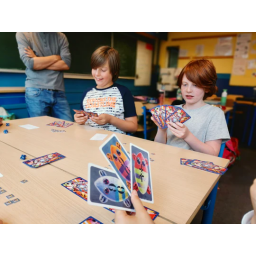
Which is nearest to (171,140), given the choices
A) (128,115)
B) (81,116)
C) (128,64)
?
(128,115)

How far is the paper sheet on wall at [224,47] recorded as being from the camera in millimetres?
4926

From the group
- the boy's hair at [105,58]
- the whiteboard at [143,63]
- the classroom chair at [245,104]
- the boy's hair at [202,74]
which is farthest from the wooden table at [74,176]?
the whiteboard at [143,63]

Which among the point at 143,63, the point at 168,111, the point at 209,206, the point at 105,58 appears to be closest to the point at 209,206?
the point at 209,206

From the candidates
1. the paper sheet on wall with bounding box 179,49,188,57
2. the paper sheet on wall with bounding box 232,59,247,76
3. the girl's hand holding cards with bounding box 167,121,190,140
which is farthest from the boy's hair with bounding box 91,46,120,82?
the paper sheet on wall with bounding box 179,49,188,57

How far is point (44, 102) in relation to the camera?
2.20 m

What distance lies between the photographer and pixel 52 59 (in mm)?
2160

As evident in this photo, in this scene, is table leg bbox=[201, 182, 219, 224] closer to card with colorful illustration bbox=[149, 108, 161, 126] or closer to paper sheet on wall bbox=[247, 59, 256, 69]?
card with colorful illustration bbox=[149, 108, 161, 126]

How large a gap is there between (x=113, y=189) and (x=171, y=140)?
0.89 metres

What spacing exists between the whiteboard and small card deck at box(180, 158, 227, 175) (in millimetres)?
4506

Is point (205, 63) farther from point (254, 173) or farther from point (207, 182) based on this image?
point (254, 173)

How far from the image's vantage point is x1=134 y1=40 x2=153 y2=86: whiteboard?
5244 mm

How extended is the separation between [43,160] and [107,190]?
53 centimetres

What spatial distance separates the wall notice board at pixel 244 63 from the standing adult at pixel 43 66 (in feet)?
14.3

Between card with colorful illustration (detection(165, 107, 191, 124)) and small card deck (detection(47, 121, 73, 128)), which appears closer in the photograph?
card with colorful illustration (detection(165, 107, 191, 124))
